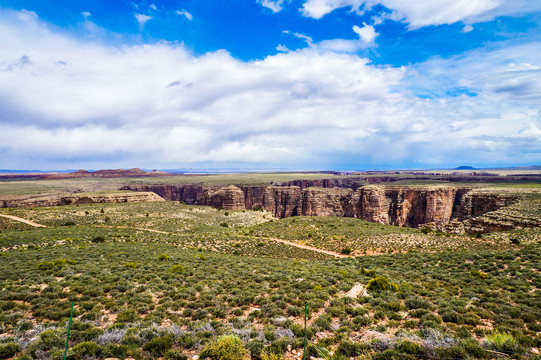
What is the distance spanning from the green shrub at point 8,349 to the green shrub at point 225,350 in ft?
21.8

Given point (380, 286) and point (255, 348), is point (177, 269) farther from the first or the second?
point (380, 286)

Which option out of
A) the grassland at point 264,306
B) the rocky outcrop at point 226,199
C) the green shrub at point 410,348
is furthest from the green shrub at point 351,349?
the rocky outcrop at point 226,199

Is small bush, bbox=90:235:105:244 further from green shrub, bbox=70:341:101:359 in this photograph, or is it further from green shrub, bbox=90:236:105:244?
green shrub, bbox=70:341:101:359

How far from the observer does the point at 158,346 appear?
9.27 m

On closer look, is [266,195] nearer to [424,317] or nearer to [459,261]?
[459,261]

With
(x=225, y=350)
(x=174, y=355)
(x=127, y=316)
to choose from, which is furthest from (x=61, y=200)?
(x=225, y=350)

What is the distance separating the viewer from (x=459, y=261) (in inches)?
845

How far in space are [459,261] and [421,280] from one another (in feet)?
20.7

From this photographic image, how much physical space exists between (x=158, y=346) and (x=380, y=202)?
3580 inches

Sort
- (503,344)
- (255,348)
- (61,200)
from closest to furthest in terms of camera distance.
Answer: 1. (503,344)
2. (255,348)
3. (61,200)

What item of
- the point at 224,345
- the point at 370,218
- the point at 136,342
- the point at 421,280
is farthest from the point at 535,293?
the point at 370,218

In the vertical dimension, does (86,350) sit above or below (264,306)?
above

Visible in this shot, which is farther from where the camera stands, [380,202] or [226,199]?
[226,199]

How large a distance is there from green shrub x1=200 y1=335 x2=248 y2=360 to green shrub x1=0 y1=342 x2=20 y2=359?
6.64 metres
